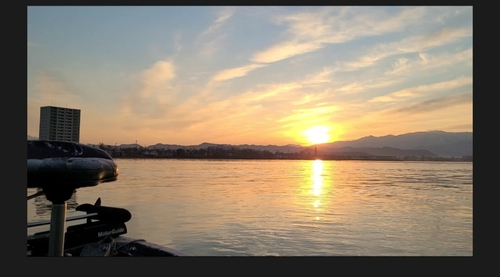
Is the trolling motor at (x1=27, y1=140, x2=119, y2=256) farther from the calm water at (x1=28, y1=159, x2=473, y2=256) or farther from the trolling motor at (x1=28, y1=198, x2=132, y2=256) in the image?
the calm water at (x1=28, y1=159, x2=473, y2=256)

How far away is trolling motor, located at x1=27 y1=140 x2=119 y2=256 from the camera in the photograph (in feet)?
10.2

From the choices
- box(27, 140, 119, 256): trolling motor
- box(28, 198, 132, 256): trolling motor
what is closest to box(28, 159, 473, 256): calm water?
box(28, 198, 132, 256): trolling motor

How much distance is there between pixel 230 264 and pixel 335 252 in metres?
4.58

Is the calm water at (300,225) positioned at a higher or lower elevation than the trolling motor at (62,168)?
lower

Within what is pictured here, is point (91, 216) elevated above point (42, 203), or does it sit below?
above

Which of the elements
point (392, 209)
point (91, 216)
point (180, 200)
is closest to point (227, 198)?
point (180, 200)

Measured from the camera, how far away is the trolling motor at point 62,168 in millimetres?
3119

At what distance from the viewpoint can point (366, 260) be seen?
13.8 ft

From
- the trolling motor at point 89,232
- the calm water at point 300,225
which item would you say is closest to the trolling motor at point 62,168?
the trolling motor at point 89,232

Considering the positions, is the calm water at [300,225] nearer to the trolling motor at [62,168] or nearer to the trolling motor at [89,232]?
the trolling motor at [89,232]
